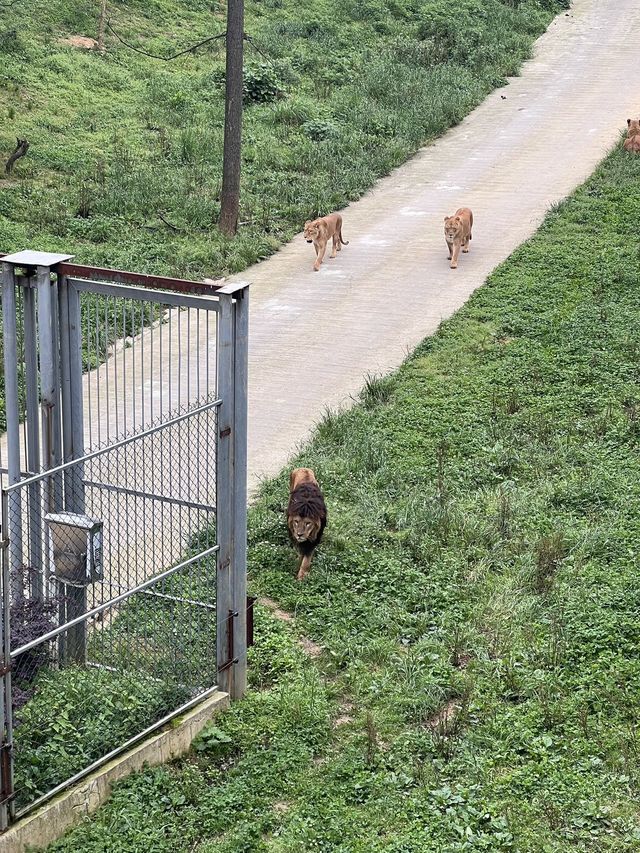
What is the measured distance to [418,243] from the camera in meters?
20.1

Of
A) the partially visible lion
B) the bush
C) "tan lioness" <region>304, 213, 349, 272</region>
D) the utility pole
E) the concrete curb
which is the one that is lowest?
the concrete curb

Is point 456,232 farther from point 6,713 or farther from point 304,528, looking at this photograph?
point 6,713

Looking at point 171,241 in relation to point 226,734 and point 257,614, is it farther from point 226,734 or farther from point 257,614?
point 226,734

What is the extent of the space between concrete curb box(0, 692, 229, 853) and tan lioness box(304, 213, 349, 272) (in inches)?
437

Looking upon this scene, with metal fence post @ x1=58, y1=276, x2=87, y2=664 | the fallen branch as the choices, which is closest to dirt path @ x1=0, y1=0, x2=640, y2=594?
metal fence post @ x1=58, y1=276, x2=87, y2=664

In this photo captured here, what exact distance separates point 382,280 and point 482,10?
17.2m

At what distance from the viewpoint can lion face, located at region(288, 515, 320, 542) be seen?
33.9 ft

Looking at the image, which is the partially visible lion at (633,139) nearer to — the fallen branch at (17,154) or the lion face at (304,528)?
the fallen branch at (17,154)

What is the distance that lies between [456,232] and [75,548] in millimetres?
11736

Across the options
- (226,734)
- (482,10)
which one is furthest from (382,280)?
(482,10)

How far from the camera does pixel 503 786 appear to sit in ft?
25.6

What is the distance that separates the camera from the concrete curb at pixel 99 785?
7.20m

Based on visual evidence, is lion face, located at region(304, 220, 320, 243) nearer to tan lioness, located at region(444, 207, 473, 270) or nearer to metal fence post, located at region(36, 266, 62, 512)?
tan lioness, located at region(444, 207, 473, 270)

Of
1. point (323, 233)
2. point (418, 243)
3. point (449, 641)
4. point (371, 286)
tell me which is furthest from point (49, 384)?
point (418, 243)
